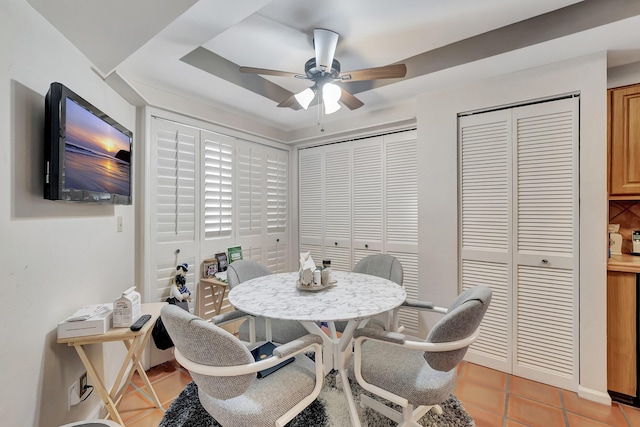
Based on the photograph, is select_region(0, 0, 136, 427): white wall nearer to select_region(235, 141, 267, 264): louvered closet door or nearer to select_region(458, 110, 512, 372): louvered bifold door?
select_region(235, 141, 267, 264): louvered closet door

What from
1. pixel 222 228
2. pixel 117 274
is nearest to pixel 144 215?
pixel 117 274

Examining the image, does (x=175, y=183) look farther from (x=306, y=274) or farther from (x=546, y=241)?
(x=546, y=241)

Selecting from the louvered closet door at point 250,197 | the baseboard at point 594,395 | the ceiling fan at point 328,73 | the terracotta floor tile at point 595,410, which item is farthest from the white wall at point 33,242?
the baseboard at point 594,395

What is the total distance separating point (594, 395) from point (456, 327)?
Answer: 1.60m

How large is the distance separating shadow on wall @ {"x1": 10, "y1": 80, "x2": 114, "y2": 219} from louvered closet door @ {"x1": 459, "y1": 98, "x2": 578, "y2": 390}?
9.20 feet

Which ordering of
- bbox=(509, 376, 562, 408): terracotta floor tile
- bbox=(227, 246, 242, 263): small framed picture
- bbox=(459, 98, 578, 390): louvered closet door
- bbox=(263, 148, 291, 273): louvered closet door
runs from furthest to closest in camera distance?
bbox=(263, 148, 291, 273): louvered closet door → bbox=(227, 246, 242, 263): small framed picture → bbox=(459, 98, 578, 390): louvered closet door → bbox=(509, 376, 562, 408): terracotta floor tile

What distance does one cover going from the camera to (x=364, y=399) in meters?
1.84

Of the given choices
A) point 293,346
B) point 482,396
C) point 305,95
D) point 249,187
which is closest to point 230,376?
point 293,346

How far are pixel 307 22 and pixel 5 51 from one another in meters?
1.45

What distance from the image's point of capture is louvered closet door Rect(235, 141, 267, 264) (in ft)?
10.6

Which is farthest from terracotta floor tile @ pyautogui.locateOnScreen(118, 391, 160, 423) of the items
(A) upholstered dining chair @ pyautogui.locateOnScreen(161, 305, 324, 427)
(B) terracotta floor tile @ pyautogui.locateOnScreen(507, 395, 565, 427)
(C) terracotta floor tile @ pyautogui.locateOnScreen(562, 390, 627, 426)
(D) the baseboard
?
(D) the baseboard

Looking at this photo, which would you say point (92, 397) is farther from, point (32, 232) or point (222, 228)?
point (222, 228)

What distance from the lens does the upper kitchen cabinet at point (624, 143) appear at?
6.60 feet

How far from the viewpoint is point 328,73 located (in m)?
1.96
